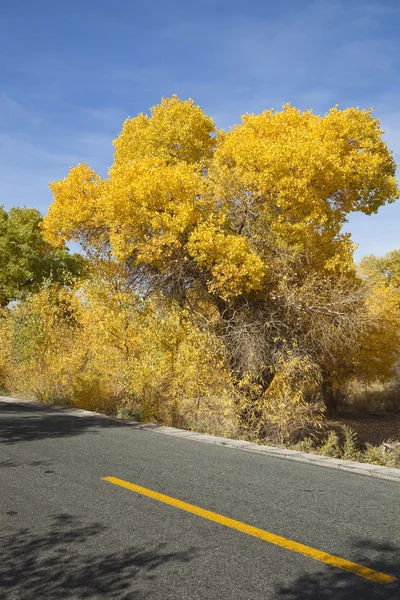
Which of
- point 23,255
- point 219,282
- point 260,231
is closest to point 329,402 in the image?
point 260,231

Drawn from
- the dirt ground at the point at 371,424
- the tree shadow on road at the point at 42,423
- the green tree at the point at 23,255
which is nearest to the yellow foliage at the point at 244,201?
the tree shadow on road at the point at 42,423

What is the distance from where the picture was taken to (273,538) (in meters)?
3.93

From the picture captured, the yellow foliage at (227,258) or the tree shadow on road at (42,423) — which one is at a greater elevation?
the yellow foliage at (227,258)

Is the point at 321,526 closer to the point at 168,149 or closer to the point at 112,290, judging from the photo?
the point at 112,290

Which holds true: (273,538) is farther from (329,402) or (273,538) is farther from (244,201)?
(329,402)

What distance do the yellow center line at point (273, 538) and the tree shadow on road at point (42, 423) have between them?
3.72m

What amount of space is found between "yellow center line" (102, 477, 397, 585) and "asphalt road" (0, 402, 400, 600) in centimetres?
6

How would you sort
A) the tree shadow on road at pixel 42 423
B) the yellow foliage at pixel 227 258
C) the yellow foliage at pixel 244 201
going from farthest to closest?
1. the yellow foliage at pixel 244 201
2. the yellow foliage at pixel 227 258
3. the tree shadow on road at pixel 42 423

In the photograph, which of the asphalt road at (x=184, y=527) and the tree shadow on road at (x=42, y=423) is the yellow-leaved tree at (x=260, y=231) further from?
the asphalt road at (x=184, y=527)

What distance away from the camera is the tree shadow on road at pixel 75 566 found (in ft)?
10.5

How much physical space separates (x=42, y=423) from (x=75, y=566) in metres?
6.82

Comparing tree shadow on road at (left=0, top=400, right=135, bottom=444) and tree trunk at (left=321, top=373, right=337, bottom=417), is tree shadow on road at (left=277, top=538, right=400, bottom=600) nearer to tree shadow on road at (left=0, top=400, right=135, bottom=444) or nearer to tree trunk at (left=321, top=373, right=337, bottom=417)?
tree shadow on road at (left=0, top=400, right=135, bottom=444)

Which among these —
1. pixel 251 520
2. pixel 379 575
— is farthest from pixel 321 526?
pixel 379 575

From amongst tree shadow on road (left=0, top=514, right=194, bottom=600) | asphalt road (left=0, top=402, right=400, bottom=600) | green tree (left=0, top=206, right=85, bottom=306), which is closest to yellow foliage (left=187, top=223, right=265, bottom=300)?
asphalt road (left=0, top=402, right=400, bottom=600)
